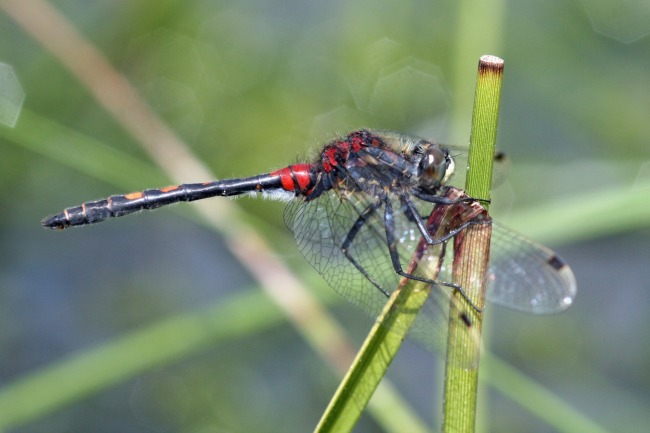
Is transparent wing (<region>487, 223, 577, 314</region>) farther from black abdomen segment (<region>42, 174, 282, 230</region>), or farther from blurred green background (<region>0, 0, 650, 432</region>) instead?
black abdomen segment (<region>42, 174, 282, 230</region>)

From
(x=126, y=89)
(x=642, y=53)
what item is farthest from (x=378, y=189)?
(x=642, y=53)

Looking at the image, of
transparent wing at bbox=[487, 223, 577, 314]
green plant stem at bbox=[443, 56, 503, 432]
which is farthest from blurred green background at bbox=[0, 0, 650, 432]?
green plant stem at bbox=[443, 56, 503, 432]

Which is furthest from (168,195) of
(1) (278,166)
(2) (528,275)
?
(2) (528,275)

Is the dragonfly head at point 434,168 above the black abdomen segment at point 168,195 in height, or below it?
above

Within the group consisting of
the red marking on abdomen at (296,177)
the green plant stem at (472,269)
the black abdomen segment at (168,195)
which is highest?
the red marking on abdomen at (296,177)

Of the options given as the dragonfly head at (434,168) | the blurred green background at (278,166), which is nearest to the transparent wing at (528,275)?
the dragonfly head at (434,168)

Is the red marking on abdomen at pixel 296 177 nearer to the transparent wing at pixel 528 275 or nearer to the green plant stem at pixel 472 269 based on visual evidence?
the transparent wing at pixel 528 275

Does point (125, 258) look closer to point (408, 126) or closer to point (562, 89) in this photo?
point (408, 126)
